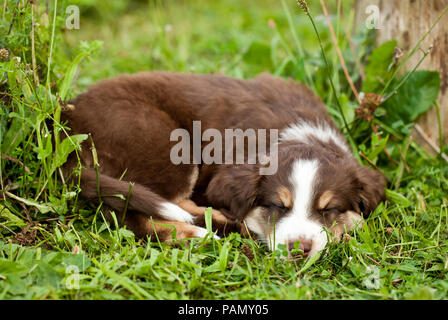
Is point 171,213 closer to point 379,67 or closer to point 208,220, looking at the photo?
point 208,220

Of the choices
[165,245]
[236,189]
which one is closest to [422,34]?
[236,189]

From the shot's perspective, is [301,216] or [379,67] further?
[379,67]

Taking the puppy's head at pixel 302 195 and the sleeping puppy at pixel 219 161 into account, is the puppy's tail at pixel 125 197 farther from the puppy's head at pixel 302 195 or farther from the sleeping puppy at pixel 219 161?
the puppy's head at pixel 302 195

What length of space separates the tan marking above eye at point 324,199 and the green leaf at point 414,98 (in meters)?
1.34

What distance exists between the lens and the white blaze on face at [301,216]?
2.74m

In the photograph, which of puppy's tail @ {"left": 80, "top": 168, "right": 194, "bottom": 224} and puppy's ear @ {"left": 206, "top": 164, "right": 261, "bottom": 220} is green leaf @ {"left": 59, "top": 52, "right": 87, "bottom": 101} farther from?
puppy's ear @ {"left": 206, "top": 164, "right": 261, "bottom": 220}

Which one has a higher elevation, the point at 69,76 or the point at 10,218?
the point at 69,76

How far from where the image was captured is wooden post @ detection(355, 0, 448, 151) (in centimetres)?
364

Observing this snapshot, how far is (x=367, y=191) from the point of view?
3.07m

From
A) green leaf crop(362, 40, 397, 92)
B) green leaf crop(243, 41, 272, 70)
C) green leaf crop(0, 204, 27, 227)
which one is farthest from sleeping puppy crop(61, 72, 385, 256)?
green leaf crop(243, 41, 272, 70)

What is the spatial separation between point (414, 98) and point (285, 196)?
1.59m

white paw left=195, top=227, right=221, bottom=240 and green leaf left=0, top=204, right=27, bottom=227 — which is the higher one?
green leaf left=0, top=204, right=27, bottom=227

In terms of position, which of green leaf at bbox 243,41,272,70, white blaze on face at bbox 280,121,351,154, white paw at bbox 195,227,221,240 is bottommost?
white paw at bbox 195,227,221,240

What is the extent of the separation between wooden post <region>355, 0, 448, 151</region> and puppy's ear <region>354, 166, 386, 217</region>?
970 millimetres
